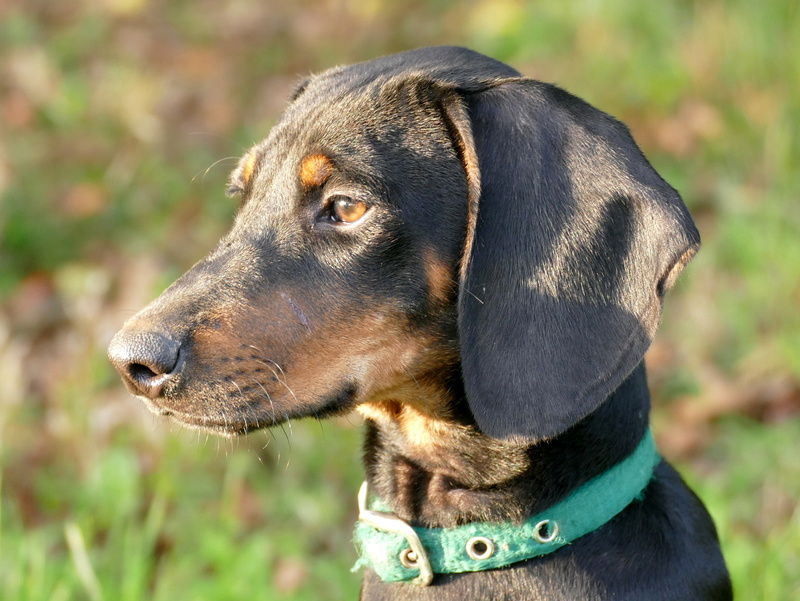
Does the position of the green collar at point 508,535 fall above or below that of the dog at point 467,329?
below

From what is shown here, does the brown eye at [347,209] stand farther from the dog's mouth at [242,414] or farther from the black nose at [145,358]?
the black nose at [145,358]

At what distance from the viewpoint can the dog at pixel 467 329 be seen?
2.19 m

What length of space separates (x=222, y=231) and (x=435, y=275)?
4.05 meters

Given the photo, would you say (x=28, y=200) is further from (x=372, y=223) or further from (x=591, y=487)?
(x=591, y=487)

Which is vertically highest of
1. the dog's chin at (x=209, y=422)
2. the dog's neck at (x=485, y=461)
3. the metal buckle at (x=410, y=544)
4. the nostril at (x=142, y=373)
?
the nostril at (x=142, y=373)

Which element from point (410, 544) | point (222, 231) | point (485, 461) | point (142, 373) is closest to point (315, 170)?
point (142, 373)

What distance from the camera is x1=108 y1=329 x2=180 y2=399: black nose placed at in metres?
2.10

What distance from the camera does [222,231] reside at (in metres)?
6.21

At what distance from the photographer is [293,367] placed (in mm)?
2264

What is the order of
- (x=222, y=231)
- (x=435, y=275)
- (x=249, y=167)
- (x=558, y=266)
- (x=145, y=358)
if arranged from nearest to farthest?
(x=145, y=358), (x=558, y=266), (x=435, y=275), (x=249, y=167), (x=222, y=231)

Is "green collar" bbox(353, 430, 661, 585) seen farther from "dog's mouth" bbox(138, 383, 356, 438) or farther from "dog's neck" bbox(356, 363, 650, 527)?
"dog's mouth" bbox(138, 383, 356, 438)

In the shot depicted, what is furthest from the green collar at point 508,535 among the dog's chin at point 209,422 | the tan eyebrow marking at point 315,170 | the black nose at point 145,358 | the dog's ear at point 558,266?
the tan eyebrow marking at point 315,170

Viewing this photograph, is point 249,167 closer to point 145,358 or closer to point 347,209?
point 347,209

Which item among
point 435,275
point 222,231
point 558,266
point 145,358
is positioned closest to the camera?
point 145,358
